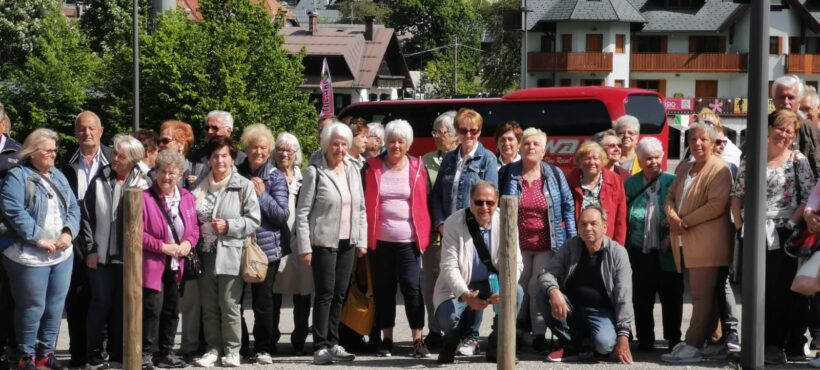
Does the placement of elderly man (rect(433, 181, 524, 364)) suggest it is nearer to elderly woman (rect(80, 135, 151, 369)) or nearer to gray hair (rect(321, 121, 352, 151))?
gray hair (rect(321, 121, 352, 151))

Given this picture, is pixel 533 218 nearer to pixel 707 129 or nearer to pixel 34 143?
pixel 707 129

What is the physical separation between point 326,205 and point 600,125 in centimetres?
2363

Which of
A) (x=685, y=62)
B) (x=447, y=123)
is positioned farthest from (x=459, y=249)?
(x=685, y=62)

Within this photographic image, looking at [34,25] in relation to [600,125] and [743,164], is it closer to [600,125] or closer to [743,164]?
[600,125]

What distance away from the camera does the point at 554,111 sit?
33.0 meters

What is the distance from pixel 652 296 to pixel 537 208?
50.0 inches

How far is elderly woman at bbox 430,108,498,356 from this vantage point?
1036cm

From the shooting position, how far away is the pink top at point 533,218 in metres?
10.1

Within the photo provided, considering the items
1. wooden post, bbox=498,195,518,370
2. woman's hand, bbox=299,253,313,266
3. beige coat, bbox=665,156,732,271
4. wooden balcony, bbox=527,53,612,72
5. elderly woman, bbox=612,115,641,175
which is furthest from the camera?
wooden balcony, bbox=527,53,612,72

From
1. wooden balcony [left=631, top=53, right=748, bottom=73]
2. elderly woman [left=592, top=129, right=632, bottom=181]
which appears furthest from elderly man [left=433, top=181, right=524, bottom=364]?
wooden balcony [left=631, top=53, right=748, bottom=73]

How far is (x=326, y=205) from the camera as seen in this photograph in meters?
9.98

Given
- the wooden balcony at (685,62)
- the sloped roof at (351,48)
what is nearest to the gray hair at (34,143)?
the wooden balcony at (685,62)

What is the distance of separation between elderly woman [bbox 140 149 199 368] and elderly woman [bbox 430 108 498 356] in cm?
202

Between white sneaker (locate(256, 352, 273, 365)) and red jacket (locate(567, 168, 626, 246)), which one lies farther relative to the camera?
red jacket (locate(567, 168, 626, 246))
